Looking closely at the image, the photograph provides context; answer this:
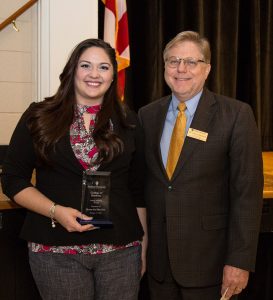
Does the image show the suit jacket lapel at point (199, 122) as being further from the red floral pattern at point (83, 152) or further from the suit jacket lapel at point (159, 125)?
the red floral pattern at point (83, 152)

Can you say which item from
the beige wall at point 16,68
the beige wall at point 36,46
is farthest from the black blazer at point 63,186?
the beige wall at point 16,68

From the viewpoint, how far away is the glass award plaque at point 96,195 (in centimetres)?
150

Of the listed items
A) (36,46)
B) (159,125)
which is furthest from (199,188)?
(36,46)

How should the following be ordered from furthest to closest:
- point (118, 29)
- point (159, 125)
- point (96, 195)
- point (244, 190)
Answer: point (118, 29) < point (159, 125) < point (244, 190) < point (96, 195)

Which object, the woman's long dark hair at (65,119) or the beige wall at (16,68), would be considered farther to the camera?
the beige wall at (16,68)

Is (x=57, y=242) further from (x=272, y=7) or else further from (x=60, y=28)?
(x=272, y=7)

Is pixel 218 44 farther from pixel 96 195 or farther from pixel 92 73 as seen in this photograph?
pixel 96 195

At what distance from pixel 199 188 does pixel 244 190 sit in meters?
0.16

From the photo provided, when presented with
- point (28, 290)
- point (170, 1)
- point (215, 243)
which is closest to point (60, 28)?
point (170, 1)

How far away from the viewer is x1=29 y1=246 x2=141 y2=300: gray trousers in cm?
153

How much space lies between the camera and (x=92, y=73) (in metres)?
1.57

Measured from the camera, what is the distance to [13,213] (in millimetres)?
2064

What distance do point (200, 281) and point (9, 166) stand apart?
83cm

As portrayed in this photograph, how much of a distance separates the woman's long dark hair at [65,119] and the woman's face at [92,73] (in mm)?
17
